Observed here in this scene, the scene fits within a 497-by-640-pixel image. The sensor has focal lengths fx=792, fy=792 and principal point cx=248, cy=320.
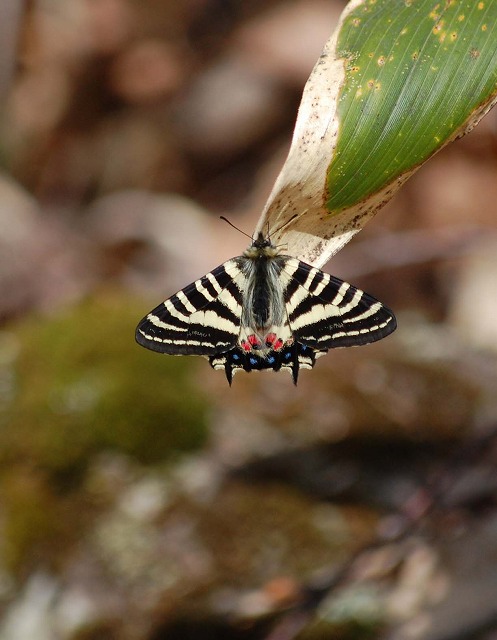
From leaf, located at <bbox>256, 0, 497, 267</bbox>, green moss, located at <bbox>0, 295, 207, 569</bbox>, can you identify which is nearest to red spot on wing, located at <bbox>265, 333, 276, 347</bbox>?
leaf, located at <bbox>256, 0, 497, 267</bbox>

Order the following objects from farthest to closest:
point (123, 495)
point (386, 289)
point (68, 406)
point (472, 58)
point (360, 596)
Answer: point (386, 289) < point (68, 406) < point (123, 495) < point (360, 596) < point (472, 58)

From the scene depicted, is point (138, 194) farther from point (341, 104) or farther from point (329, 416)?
point (341, 104)

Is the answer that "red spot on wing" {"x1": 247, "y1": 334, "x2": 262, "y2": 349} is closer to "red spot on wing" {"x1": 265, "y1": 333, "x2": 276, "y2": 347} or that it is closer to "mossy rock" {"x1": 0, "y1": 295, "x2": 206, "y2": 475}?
"red spot on wing" {"x1": 265, "y1": 333, "x2": 276, "y2": 347}

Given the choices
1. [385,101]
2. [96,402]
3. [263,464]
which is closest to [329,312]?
[385,101]

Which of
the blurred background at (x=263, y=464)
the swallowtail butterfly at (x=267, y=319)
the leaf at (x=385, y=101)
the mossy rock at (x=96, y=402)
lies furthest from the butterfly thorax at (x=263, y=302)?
the mossy rock at (x=96, y=402)

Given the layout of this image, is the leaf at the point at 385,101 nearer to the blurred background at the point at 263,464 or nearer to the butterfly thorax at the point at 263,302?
the butterfly thorax at the point at 263,302

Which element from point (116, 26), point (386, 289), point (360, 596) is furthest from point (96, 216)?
point (360, 596)

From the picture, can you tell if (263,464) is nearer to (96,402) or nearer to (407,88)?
(96,402)
